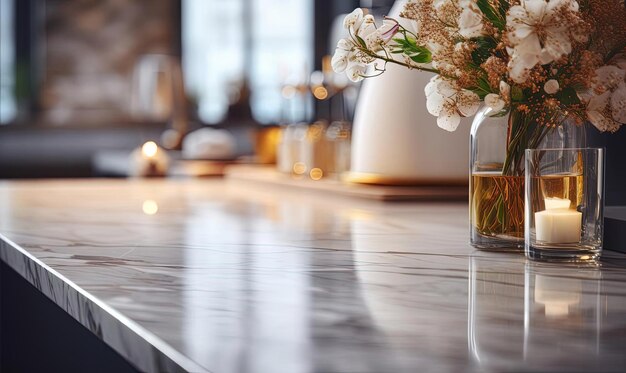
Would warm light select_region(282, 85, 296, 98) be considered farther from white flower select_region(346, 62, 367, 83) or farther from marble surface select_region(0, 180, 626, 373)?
white flower select_region(346, 62, 367, 83)

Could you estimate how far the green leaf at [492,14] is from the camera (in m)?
0.74

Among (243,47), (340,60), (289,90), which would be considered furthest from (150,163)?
(243,47)

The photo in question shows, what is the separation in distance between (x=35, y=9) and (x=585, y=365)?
20.5 feet

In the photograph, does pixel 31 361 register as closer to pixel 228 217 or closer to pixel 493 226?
pixel 228 217

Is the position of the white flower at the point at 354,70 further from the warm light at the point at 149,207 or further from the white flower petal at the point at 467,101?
the warm light at the point at 149,207

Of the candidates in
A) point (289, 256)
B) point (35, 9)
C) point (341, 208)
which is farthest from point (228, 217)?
point (35, 9)

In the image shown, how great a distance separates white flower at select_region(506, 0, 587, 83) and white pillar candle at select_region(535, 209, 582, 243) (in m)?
0.12

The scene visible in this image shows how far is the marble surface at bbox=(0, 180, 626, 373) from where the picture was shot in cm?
44

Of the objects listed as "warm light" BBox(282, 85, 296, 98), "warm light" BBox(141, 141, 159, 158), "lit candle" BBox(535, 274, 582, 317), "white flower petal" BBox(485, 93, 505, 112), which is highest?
"warm light" BBox(282, 85, 296, 98)

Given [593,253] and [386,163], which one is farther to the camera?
[386,163]

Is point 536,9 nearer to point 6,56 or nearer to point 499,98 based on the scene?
point 499,98

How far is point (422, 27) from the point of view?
77cm

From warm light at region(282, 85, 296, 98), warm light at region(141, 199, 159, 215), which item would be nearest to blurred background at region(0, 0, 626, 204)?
warm light at region(282, 85, 296, 98)

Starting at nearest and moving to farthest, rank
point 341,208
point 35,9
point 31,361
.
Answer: point 31,361 → point 341,208 → point 35,9
